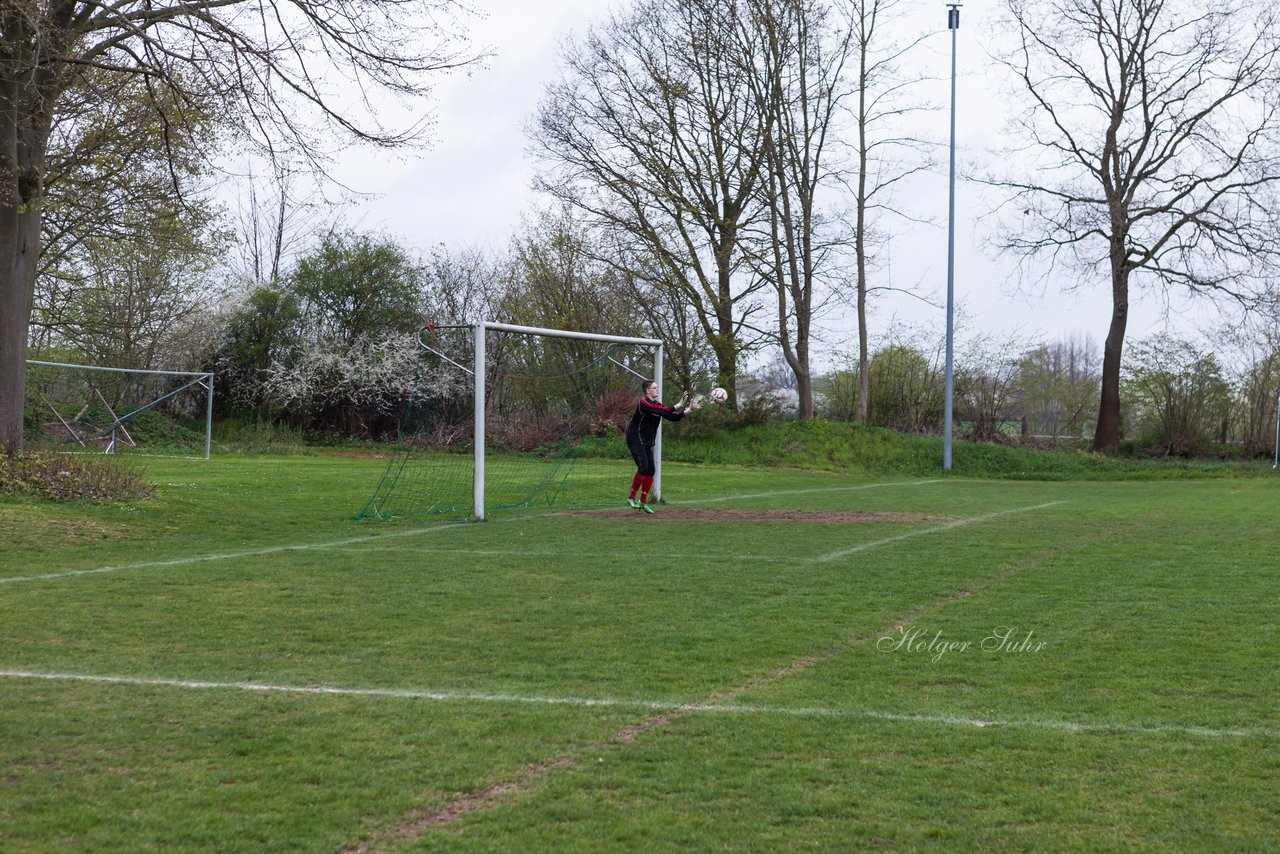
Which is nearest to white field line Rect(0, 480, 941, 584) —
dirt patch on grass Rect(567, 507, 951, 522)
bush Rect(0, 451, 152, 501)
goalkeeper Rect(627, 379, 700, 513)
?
dirt patch on grass Rect(567, 507, 951, 522)

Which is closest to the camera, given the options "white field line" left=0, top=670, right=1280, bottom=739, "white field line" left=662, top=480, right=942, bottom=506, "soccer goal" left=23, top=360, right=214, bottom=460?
"white field line" left=0, top=670, right=1280, bottom=739

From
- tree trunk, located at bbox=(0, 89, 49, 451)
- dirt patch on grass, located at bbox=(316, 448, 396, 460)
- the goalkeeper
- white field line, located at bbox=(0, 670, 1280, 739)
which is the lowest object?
white field line, located at bbox=(0, 670, 1280, 739)

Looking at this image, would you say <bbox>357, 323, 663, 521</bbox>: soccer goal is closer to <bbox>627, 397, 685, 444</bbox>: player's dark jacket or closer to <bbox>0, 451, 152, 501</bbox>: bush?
<bbox>627, 397, 685, 444</bbox>: player's dark jacket

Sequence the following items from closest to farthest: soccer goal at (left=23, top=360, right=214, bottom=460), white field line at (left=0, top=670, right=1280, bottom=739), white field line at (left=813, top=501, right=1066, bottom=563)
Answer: white field line at (left=0, top=670, right=1280, bottom=739)
white field line at (left=813, top=501, right=1066, bottom=563)
soccer goal at (left=23, top=360, right=214, bottom=460)

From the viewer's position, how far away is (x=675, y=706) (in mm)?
5480

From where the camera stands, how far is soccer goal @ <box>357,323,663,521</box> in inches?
655

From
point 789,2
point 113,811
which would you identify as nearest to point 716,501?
point 113,811

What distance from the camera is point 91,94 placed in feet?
56.0

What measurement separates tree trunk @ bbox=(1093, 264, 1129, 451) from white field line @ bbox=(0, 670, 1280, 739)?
30662mm

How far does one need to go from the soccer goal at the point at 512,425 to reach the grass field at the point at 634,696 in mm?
4622

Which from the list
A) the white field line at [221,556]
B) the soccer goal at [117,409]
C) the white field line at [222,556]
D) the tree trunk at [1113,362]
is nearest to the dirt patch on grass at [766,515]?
the white field line at [221,556]

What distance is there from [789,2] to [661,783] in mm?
33146

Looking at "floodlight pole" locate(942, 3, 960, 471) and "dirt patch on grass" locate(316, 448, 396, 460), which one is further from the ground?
"floodlight pole" locate(942, 3, 960, 471)

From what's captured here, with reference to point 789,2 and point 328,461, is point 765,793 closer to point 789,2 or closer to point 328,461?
point 328,461
